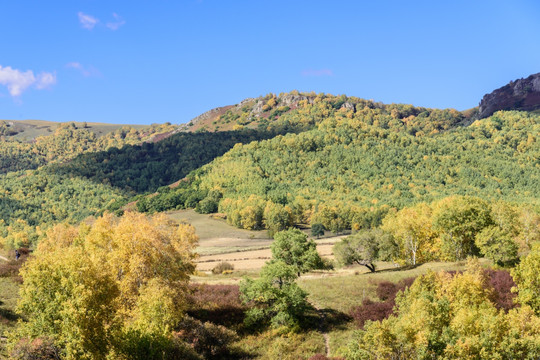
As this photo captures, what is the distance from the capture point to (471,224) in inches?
3022

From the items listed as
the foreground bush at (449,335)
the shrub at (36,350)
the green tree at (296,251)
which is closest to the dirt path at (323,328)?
the foreground bush at (449,335)

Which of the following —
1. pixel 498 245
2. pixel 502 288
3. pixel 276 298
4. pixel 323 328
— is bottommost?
pixel 323 328

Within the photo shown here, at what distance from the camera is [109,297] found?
3916 centimetres

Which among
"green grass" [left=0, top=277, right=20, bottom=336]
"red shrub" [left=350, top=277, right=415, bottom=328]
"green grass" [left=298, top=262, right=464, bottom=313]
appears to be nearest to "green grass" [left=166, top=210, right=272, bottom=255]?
"green grass" [left=298, top=262, right=464, bottom=313]

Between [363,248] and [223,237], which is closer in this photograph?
[363,248]

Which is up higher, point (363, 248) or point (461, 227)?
point (461, 227)

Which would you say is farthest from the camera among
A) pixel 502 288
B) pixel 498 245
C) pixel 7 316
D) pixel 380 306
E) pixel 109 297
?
pixel 498 245

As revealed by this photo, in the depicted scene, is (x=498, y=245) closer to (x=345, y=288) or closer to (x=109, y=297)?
(x=345, y=288)

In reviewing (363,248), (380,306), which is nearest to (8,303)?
(380,306)

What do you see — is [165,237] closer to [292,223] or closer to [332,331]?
[332,331]

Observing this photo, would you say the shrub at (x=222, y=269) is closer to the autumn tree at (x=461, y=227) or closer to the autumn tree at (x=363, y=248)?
the autumn tree at (x=363, y=248)

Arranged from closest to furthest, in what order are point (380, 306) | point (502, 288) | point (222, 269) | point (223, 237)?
point (380, 306) → point (502, 288) → point (222, 269) → point (223, 237)

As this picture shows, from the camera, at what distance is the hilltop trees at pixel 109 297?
1312 inches

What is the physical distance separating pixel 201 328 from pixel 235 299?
531 inches
